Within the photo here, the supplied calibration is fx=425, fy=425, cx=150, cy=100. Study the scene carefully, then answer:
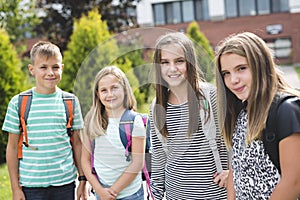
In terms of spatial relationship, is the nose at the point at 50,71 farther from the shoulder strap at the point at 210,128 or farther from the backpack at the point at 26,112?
the shoulder strap at the point at 210,128

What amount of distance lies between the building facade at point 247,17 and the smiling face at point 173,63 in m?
29.7

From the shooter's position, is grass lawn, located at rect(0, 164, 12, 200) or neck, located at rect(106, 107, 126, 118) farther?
grass lawn, located at rect(0, 164, 12, 200)

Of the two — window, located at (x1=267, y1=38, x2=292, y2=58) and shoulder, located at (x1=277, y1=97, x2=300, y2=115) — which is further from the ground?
shoulder, located at (x1=277, y1=97, x2=300, y2=115)

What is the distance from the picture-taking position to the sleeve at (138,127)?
274 cm

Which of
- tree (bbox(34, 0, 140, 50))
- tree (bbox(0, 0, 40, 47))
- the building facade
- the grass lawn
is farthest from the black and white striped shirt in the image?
the building facade

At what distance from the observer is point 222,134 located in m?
2.37

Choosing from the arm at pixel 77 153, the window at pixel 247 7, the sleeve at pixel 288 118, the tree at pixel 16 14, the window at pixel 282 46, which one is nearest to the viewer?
the sleeve at pixel 288 118

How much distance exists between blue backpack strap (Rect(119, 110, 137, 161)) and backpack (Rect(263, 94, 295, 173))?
101cm

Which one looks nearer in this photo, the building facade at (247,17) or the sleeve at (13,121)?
the sleeve at (13,121)

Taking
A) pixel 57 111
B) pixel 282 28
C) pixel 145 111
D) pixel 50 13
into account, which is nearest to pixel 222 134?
pixel 145 111

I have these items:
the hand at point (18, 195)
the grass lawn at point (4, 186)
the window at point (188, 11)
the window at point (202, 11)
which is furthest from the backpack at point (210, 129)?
the window at point (202, 11)

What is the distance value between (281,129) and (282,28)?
32290 millimetres

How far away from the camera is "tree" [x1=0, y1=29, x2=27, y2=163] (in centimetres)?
743

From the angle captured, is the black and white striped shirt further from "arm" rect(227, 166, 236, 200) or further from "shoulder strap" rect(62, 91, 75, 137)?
"shoulder strap" rect(62, 91, 75, 137)
